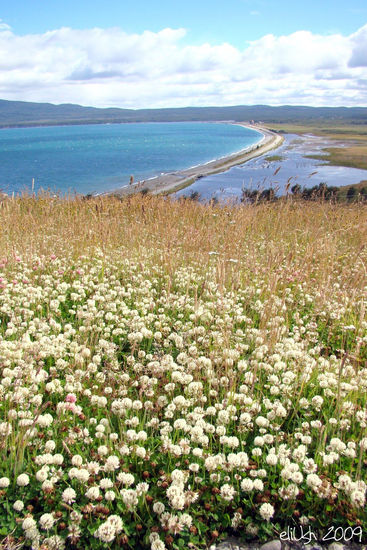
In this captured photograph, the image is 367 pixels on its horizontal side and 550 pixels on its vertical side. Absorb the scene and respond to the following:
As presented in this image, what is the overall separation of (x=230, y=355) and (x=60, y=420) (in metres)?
1.91

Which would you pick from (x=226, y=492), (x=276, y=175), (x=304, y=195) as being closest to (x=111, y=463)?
(x=226, y=492)

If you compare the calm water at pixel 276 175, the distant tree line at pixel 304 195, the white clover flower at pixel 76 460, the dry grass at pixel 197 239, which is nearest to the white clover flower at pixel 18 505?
the white clover flower at pixel 76 460

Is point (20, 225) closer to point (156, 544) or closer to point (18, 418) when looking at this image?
point (18, 418)

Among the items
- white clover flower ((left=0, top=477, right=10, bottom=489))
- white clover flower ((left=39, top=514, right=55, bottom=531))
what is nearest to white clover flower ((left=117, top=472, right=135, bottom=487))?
white clover flower ((left=39, top=514, right=55, bottom=531))

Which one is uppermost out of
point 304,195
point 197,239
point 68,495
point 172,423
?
point 197,239

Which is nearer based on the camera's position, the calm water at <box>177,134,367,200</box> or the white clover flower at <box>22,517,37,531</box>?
the white clover flower at <box>22,517,37,531</box>

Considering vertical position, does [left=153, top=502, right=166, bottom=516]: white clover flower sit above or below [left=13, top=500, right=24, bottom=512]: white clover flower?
below

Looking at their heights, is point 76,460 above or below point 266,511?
above

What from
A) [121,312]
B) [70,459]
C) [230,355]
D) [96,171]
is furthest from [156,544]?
[96,171]

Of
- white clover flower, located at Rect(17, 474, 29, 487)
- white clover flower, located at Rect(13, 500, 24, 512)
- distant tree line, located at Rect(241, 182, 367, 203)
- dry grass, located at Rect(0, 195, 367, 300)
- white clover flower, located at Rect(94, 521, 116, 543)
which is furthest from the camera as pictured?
distant tree line, located at Rect(241, 182, 367, 203)

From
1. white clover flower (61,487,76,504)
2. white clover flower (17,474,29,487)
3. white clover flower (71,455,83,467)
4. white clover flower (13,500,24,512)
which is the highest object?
white clover flower (71,455,83,467)

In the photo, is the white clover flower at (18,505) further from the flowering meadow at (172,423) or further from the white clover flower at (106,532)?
the white clover flower at (106,532)

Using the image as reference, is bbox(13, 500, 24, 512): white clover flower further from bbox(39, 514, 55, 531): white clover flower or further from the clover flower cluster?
bbox(39, 514, 55, 531): white clover flower

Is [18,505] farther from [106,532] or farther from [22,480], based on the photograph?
[106,532]
